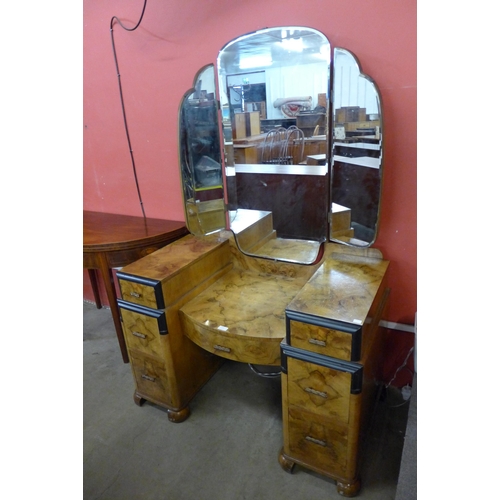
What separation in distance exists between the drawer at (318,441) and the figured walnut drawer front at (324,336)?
26cm

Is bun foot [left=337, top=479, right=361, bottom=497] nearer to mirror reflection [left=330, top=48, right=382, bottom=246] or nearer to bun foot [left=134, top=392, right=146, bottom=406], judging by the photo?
mirror reflection [left=330, top=48, right=382, bottom=246]

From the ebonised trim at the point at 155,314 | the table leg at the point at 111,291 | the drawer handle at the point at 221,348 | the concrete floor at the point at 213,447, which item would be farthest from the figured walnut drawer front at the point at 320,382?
the table leg at the point at 111,291

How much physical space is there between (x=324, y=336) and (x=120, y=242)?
1102mm

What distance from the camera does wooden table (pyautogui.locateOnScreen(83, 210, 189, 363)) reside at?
1.74 metres

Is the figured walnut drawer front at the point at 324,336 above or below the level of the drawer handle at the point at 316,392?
above

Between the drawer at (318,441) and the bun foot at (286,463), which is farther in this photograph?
the bun foot at (286,463)

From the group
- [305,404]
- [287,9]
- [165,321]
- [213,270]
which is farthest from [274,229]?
[287,9]

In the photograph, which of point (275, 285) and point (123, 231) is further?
point (123, 231)

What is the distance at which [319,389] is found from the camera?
117cm

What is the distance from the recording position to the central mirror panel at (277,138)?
1.32 metres

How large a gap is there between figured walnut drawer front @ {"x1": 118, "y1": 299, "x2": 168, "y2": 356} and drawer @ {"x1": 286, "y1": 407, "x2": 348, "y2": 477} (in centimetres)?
60

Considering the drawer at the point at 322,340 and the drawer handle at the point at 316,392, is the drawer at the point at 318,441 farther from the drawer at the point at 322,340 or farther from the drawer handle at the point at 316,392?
the drawer at the point at 322,340

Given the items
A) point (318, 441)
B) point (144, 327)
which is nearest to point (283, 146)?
point (144, 327)

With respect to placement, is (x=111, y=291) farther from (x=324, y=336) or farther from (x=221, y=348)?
(x=324, y=336)
